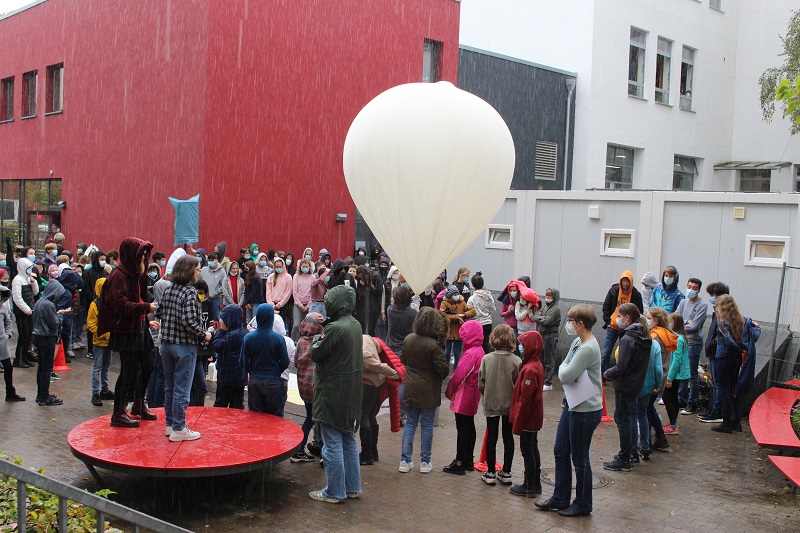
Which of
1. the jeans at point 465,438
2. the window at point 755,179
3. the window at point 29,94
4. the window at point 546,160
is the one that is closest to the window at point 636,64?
the window at point 546,160

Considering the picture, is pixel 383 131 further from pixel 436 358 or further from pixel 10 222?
pixel 10 222

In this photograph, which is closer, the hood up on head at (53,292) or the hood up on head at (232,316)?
the hood up on head at (232,316)

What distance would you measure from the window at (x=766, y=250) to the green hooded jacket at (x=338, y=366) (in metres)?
8.44

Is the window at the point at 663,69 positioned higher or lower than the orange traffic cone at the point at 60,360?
higher

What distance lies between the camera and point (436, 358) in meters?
7.85

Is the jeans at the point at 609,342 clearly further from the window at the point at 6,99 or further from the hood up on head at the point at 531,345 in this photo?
the window at the point at 6,99

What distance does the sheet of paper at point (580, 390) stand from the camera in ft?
22.5

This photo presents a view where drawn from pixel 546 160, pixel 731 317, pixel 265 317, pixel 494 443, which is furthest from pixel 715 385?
pixel 546 160

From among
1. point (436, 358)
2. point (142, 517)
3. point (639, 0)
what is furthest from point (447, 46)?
point (142, 517)

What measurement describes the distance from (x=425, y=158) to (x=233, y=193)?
463 inches

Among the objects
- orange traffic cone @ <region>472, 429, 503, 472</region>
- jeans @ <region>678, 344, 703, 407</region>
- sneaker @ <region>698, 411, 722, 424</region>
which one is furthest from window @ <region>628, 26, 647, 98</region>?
orange traffic cone @ <region>472, 429, 503, 472</region>

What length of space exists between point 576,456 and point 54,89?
22.6 meters

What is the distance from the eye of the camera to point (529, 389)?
732 centimetres

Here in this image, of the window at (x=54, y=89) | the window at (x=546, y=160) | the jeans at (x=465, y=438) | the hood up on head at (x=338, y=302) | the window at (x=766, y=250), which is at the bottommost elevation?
the jeans at (x=465, y=438)
